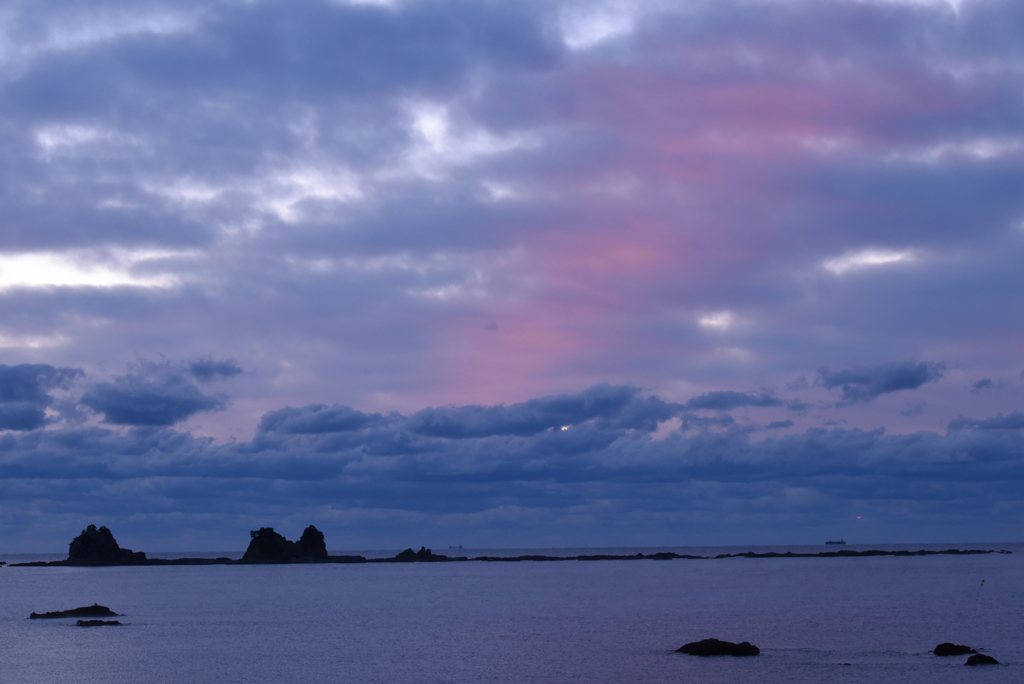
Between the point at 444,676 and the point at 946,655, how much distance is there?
125 feet

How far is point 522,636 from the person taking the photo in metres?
94.8

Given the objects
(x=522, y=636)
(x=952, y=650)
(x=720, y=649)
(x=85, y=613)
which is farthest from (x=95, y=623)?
(x=952, y=650)

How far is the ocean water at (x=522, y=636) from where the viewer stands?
69562 mm

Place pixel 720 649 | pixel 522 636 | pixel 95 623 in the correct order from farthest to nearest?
1. pixel 95 623
2. pixel 522 636
3. pixel 720 649

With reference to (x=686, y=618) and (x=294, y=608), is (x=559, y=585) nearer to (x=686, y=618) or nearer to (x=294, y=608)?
(x=294, y=608)

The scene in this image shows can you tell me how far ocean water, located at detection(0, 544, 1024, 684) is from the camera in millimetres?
69562

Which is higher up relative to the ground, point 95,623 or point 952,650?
point 952,650

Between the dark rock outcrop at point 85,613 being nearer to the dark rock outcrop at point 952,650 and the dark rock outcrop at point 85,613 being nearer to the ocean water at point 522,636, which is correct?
the ocean water at point 522,636

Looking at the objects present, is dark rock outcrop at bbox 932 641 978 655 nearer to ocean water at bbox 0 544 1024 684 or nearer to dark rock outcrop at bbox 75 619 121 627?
ocean water at bbox 0 544 1024 684

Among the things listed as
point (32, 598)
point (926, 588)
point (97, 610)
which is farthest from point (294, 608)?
point (926, 588)

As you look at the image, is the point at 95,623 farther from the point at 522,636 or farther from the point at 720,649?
the point at 720,649

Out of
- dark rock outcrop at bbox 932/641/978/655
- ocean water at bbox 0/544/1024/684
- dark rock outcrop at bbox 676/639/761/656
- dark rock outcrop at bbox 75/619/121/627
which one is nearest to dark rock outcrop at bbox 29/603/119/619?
ocean water at bbox 0/544/1024/684

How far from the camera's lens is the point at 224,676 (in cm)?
6994

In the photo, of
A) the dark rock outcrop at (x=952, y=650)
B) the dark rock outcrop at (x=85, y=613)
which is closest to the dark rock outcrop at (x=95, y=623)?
the dark rock outcrop at (x=85, y=613)
